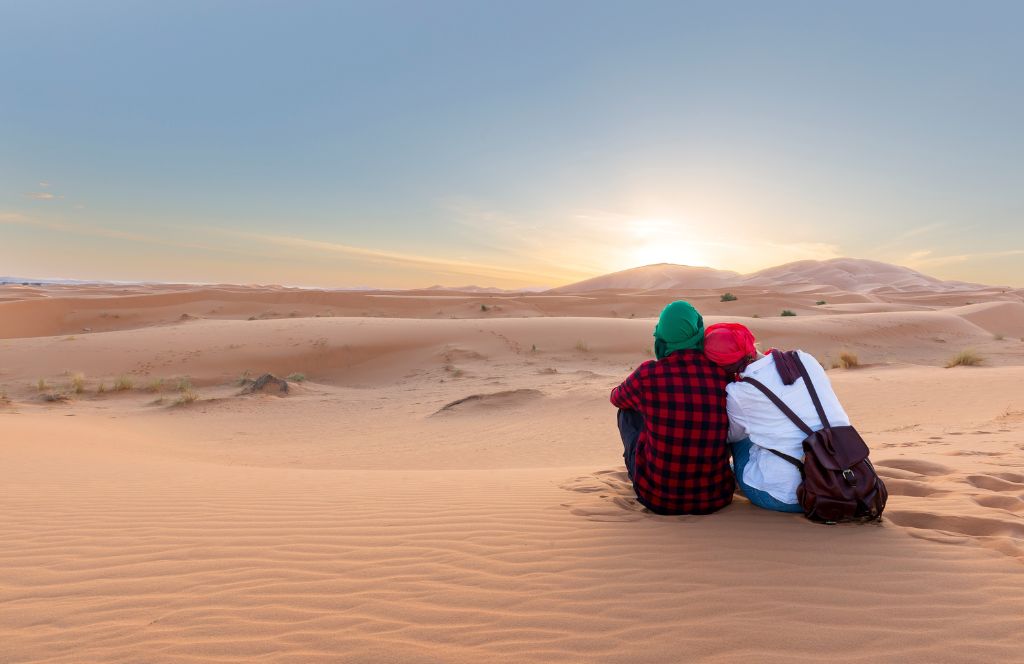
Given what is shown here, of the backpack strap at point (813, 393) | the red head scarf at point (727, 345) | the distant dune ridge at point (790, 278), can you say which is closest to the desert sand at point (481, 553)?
the backpack strap at point (813, 393)

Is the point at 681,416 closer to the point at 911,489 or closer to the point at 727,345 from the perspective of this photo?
the point at 727,345

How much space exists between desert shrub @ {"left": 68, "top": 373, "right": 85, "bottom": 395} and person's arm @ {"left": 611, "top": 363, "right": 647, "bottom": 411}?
15.5 meters

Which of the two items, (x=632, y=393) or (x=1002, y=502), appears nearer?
(x=632, y=393)

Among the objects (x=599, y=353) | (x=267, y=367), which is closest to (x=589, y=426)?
(x=599, y=353)

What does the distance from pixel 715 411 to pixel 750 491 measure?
0.73m

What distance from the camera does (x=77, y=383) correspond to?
49.5 feet

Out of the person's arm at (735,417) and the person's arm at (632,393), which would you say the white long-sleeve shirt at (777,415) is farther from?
the person's arm at (632,393)

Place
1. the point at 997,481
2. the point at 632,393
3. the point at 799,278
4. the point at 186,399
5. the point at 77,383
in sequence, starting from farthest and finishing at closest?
the point at 799,278, the point at 77,383, the point at 186,399, the point at 997,481, the point at 632,393

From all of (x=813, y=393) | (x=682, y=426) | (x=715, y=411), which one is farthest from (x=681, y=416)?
(x=813, y=393)

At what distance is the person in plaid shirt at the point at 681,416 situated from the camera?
11.9 feet

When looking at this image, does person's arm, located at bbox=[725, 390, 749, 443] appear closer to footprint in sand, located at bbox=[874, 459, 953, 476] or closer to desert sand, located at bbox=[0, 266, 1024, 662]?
desert sand, located at bbox=[0, 266, 1024, 662]

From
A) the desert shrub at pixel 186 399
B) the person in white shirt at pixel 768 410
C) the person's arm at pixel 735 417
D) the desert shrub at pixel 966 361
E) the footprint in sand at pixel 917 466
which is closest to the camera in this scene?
the person in white shirt at pixel 768 410

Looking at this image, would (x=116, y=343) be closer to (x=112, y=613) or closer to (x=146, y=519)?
(x=146, y=519)

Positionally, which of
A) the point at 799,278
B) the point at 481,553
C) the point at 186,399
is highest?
the point at 799,278
